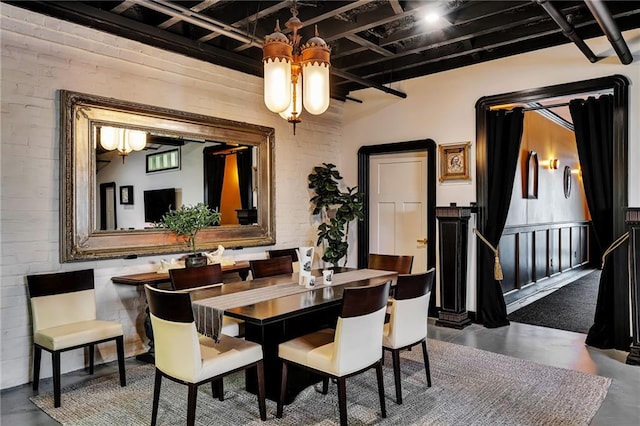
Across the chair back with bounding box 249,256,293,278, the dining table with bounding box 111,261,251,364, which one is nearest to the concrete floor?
the dining table with bounding box 111,261,251,364

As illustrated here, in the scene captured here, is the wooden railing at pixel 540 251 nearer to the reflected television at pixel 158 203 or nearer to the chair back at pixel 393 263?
the chair back at pixel 393 263

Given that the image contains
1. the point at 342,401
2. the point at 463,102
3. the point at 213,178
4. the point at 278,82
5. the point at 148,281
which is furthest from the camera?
the point at 463,102

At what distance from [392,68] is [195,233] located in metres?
2.96

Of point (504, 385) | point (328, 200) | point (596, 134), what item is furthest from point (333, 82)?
point (504, 385)

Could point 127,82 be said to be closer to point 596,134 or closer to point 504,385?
point 504,385

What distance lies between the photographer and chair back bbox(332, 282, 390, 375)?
8.27ft

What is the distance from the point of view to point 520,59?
15.5 ft

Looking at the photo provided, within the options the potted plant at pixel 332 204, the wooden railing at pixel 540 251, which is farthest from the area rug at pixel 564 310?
the potted plant at pixel 332 204

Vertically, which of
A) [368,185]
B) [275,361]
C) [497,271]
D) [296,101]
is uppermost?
[296,101]

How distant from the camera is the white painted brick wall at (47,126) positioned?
3.27 meters

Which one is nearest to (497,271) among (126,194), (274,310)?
(274,310)

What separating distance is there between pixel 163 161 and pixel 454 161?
3227 millimetres

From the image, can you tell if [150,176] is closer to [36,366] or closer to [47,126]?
[47,126]

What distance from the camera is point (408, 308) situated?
9.87ft
